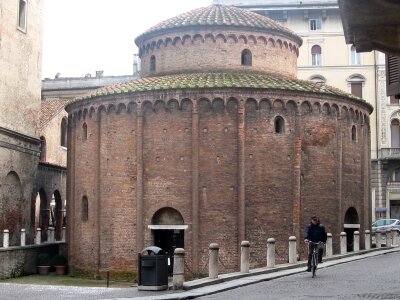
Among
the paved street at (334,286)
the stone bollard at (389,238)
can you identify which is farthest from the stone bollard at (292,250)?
the stone bollard at (389,238)

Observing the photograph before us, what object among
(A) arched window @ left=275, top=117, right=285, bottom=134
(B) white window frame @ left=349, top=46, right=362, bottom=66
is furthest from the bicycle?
(B) white window frame @ left=349, top=46, right=362, bottom=66

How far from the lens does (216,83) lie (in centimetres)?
2766

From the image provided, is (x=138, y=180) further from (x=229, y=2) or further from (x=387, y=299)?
(x=229, y=2)

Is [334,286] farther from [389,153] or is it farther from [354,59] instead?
[354,59]

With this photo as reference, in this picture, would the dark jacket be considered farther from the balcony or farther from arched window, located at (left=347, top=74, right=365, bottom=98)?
arched window, located at (left=347, top=74, right=365, bottom=98)

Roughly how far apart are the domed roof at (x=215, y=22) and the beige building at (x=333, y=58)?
22.2 m

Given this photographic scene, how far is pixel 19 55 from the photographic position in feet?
110

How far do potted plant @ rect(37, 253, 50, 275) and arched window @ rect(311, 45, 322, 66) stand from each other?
2974 centimetres

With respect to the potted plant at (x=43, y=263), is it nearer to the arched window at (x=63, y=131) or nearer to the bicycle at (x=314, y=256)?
the bicycle at (x=314, y=256)

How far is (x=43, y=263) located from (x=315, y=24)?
103ft

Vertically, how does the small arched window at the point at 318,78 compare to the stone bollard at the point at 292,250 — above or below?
above

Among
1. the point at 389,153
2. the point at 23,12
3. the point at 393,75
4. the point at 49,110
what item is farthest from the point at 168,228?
the point at 389,153

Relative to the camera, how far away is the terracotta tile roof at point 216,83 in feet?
90.4

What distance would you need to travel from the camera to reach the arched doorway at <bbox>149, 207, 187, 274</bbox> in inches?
1080
